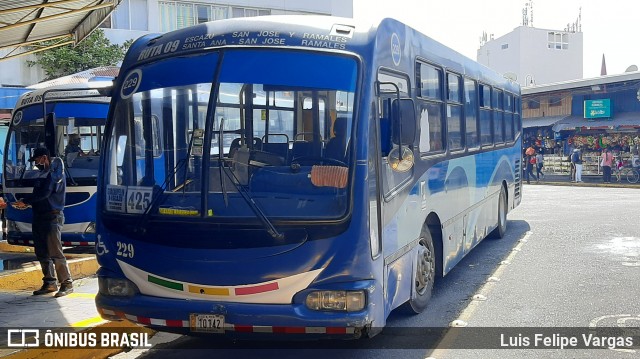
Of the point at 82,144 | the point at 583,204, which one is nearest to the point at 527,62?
the point at 583,204

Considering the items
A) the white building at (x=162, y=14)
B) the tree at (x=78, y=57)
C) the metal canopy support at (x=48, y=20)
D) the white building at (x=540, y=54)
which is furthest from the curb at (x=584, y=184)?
the white building at (x=540, y=54)

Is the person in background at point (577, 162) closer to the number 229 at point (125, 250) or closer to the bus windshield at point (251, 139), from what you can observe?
the bus windshield at point (251, 139)

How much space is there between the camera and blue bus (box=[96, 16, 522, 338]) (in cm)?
470

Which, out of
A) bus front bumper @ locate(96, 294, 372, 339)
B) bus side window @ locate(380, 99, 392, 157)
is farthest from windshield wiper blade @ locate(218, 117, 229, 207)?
bus side window @ locate(380, 99, 392, 157)

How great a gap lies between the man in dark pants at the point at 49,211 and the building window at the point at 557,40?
215 ft

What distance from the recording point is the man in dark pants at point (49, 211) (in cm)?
759

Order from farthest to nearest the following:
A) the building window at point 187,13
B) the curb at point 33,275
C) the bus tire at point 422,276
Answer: the building window at point 187,13 → the curb at point 33,275 → the bus tire at point 422,276

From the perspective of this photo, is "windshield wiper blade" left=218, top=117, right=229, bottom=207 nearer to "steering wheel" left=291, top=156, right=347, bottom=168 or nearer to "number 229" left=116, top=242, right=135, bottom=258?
"steering wheel" left=291, top=156, right=347, bottom=168

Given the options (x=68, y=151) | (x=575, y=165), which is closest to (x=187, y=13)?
(x=575, y=165)

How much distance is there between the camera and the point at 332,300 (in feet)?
15.4

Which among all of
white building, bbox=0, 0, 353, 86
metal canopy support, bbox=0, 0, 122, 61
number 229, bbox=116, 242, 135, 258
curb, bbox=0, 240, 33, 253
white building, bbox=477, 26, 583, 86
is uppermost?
Answer: white building, bbox=477, 26, 583, 86

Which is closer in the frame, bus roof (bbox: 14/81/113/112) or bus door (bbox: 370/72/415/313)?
bus door (bbox: 370/72/415/313)

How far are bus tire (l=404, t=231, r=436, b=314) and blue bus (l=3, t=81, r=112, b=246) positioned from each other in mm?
5910

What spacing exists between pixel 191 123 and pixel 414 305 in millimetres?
2936
